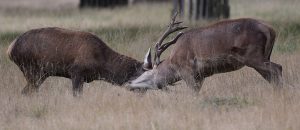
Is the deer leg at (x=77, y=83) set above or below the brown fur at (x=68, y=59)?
below

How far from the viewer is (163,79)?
12523 millimetres

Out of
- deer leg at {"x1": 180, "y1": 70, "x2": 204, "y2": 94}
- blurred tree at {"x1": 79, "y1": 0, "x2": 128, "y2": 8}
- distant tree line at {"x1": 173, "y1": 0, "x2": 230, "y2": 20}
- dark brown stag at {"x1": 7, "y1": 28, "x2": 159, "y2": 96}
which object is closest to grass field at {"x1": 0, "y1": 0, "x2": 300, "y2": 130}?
deer leg at {"x1": 180, "y1": 70, "x2": 204, "y2": 94}

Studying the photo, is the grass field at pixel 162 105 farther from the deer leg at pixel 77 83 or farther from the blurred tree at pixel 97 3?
the blurred tree at pixel 97 3

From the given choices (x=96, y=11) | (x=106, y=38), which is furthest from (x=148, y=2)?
(x=106, y=38)

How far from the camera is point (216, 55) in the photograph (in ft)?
39.1

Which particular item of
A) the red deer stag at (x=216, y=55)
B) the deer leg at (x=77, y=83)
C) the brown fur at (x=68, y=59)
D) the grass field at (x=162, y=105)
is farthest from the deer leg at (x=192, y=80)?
the deer leg at (x=77, y=83)

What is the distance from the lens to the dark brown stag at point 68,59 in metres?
12.5

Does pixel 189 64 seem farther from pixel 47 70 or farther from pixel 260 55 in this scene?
pixel 47 70

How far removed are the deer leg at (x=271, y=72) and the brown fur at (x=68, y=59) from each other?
1836 mm

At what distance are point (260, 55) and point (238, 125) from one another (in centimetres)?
219

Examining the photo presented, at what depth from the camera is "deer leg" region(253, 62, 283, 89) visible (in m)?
11.7

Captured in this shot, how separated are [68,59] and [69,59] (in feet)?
0.04

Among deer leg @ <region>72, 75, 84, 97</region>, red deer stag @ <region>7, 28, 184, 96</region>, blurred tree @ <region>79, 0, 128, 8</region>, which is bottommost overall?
blurred tree @ <region>79, 0, 128, 8</region>

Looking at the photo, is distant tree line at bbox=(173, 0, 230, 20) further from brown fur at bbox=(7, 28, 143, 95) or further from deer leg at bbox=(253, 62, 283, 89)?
deer leg at bbox=(253, 62, 283, 89)
